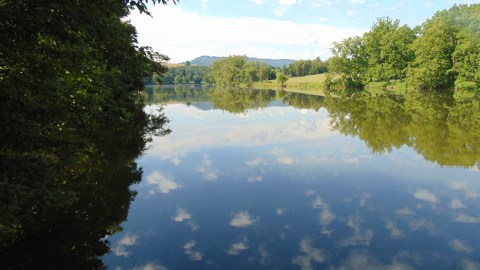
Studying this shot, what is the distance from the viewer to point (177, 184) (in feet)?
41.3

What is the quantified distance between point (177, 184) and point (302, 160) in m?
6.19

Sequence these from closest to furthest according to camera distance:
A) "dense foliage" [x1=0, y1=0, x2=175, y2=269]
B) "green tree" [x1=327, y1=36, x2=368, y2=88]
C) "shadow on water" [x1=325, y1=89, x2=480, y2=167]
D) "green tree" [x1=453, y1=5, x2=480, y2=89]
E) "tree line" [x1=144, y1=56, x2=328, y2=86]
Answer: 1. "dense foliage" [x1=0, y1=0, x2=175, y2=269]
2. "shadow on water" [x1=325, y1=89, x2=480, y2=167]
3. "green tree" [x1=453, y1=5, x2=480, y2=89]
4. "green tree" [x1=327, y1=36, x2=368, y2=88]
5. "tree line" [x1=144, y1=56, x2=328, y2=86]

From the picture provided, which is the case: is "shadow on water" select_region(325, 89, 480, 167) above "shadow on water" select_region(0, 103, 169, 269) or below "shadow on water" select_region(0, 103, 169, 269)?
below

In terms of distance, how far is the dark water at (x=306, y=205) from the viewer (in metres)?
7.35

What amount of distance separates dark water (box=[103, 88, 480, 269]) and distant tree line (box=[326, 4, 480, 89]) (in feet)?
187

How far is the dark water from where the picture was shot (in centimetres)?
735

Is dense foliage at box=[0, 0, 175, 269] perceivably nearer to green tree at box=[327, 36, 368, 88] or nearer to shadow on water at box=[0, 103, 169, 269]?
shadow on water at box=[0, 103, 169, 269]

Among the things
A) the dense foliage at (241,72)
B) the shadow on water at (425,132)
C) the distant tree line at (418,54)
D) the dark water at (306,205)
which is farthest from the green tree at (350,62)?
the dark water at (306,205)

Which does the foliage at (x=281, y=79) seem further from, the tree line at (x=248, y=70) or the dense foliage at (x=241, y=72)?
the dense foliage at (x=241, y=72)

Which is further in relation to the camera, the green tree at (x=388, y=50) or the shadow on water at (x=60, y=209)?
the green tree at (x=388, y=50)

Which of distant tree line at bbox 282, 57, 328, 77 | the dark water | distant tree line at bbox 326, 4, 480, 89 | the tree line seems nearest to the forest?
distant tree line at bbox 326, 4, 480, 89

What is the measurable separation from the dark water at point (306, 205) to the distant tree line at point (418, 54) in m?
56.9

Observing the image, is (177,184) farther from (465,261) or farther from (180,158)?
(465,261)

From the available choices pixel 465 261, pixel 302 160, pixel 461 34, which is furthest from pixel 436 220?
pixel 461 34
